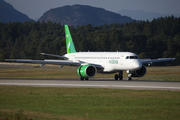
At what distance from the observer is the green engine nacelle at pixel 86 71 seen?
4178cm

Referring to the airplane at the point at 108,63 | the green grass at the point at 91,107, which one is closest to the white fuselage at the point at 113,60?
the airplane at the point at 108,63

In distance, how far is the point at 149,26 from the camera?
19562 cm

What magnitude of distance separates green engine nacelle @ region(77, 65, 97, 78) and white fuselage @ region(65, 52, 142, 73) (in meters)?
2.11

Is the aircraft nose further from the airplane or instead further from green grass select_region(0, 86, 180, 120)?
green grass select_region(0, 86, 180, 120)

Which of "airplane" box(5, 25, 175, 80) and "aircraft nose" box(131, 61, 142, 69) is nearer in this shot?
"aircraft nose" box(131, 61, 142, 69)

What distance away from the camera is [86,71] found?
4231cm

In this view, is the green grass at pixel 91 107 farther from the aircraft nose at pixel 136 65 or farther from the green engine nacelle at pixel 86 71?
the green engine nacelle at pixel 86 71

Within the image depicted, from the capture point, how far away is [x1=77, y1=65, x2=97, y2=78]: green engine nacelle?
4178 centimetres

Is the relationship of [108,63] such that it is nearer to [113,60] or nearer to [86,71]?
[113,60]

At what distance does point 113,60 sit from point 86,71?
4.10 metres

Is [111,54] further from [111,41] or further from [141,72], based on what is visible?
[111,41]

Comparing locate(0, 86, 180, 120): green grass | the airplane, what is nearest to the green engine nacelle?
the airplane

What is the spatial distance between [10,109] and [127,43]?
403ft

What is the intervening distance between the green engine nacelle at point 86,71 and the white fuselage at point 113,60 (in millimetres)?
2109
